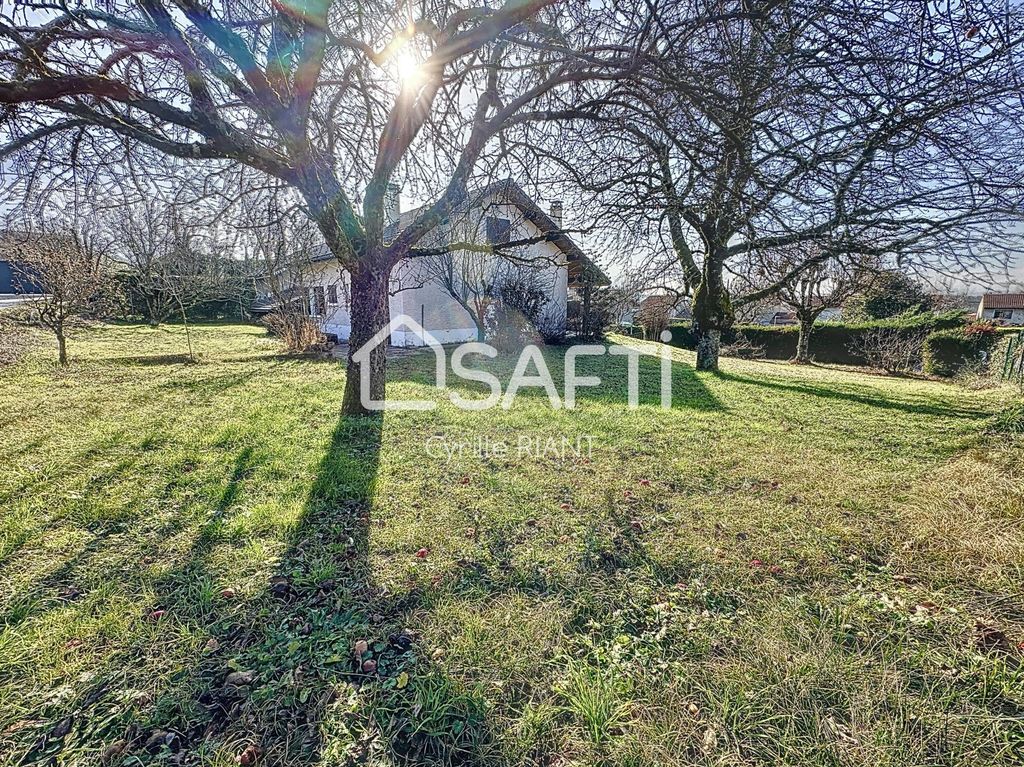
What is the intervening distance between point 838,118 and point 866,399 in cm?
593

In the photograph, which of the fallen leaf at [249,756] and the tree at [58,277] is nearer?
the fallen leaf at [249,756]

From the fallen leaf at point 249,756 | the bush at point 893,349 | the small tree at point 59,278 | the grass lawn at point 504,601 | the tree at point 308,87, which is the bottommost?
the fallen leaf at point 249,756

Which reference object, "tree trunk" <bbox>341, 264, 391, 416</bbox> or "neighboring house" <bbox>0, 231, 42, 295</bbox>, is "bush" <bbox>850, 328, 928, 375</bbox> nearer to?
"tree trunk" <bbox>341, 264, 391, 416</bbox>

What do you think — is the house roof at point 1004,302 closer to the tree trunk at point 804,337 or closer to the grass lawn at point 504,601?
the tree trunk at point 804,337

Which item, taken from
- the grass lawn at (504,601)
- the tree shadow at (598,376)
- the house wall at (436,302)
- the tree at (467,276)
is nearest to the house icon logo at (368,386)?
the tree shadow at (598,376)

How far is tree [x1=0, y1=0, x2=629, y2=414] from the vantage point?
139 inches

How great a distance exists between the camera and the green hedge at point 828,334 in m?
15.2

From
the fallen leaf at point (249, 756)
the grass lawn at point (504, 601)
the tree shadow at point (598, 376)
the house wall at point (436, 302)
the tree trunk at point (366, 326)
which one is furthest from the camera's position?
the house wall at point (436, 302)

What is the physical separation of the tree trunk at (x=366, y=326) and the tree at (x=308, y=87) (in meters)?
0.02

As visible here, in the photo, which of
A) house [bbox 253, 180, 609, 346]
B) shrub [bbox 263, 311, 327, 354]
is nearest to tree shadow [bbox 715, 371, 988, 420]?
house [bbox 253, 180, 609, 346]

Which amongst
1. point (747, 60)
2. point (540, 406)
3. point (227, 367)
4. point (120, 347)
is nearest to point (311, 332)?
point (227, 367)

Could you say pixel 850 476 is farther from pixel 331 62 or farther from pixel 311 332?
pixel 311 332

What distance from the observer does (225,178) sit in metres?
5.70

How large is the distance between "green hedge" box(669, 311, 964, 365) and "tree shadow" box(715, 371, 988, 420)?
9.97m
